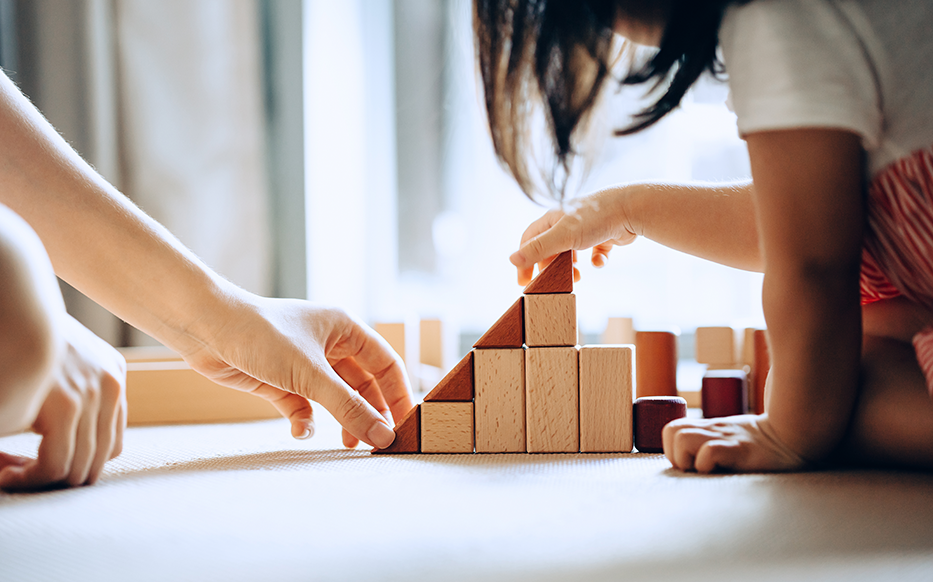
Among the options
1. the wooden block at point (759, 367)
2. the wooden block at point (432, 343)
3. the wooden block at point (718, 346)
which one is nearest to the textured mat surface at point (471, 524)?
the wooden block at point (759, 367)

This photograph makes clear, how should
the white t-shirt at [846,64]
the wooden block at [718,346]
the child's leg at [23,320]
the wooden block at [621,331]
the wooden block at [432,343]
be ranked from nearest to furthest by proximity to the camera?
the child's leg at [23,320] < the white t-shirt at [846,64] < the wooden block at [718,346] < the wooden block at [621,331] < the wooden block at [432,343]

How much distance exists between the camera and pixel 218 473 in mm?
616

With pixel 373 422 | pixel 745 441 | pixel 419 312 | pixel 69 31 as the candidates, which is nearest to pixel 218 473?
pixel 373 422

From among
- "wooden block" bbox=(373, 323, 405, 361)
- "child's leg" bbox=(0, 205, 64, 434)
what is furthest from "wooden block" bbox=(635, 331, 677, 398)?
"child's leg" bbox=(0, 205, 64, 434)

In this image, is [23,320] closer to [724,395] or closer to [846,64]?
[846,64]

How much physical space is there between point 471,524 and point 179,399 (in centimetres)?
83

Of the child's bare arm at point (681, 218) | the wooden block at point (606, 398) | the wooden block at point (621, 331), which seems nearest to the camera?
the wooden block at point (606, 398)

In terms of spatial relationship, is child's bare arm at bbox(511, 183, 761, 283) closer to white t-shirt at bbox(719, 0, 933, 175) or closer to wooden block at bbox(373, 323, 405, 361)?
white t-shirt at bbox(719, 0, 933, 175)

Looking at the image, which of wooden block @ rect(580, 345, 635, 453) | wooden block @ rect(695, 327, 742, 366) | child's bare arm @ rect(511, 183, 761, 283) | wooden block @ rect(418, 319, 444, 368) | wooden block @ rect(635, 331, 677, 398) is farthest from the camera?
wooden block @ rect(418, 319, 444, 368)

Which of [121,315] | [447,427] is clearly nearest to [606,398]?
[447,427]

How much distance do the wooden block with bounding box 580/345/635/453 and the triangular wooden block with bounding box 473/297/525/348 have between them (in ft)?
0.22

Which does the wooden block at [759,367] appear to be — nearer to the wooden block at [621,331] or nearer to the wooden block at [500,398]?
the wooden block at [621,331]

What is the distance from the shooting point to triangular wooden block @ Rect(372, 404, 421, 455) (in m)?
0.71

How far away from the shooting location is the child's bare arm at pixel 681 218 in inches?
31.8
